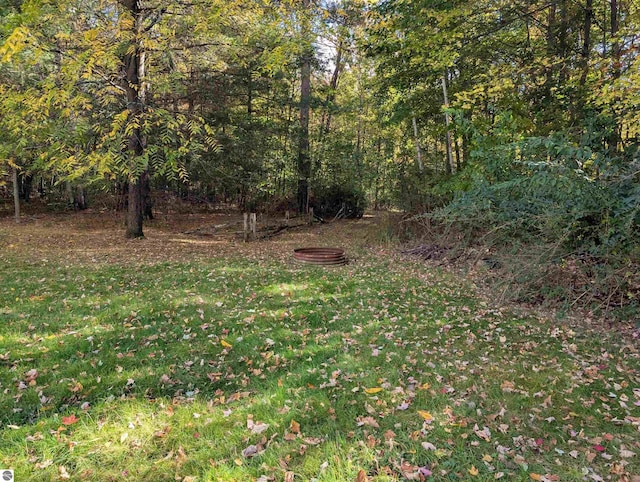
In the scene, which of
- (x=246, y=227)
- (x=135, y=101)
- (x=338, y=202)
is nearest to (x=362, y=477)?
(x=135, y=101)

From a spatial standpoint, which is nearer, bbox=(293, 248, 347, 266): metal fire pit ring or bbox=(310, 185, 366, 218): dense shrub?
bbox=(293, 248, 347, 266): metal fire pit ring

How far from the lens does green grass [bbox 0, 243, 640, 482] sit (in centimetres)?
235

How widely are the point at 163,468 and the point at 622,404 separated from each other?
330 centimetres

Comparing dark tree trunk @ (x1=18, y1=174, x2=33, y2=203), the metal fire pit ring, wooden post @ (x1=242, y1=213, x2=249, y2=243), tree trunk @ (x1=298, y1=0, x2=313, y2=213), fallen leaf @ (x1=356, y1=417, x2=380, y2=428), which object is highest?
tree trunk @ (x1=298, y1=0, x2=313, y2=213)

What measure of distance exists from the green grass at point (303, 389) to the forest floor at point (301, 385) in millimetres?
14

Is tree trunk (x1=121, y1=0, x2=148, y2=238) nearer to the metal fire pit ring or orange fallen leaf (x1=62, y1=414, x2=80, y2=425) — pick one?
the metal fire pit ring

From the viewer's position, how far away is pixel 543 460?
2385 mm

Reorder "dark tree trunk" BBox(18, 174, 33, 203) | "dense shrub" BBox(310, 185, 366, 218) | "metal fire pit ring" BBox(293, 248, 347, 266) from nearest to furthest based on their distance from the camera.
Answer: "metal fire pit ring" BBox(293, 248, 347, 266)
"dense shrub" BBox(310, 185, 366, 218)
"dark tree trunk" BBox(18, 174, 33, 203)

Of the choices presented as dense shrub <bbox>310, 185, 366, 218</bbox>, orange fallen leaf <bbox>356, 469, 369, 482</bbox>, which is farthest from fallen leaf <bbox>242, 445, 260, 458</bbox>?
dense shrub <bbox>310, 185, 366, 218</bbox>

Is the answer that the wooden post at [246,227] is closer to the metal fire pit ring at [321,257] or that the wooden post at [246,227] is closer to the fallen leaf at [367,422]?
the metal fire pit ring at [321,257]

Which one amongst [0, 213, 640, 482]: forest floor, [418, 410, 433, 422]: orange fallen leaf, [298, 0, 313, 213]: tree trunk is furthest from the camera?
[298, 0, 313, 213]: tree trunk

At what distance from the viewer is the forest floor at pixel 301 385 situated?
7.71 ft

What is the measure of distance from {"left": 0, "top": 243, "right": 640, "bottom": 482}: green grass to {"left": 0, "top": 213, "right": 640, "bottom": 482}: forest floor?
0.05ft

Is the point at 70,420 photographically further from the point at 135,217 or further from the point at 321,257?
the point at 135,217
